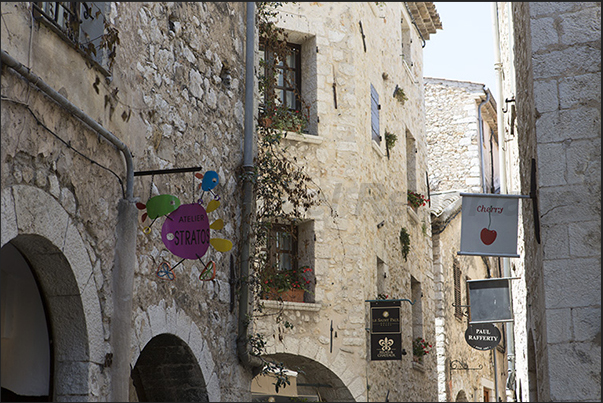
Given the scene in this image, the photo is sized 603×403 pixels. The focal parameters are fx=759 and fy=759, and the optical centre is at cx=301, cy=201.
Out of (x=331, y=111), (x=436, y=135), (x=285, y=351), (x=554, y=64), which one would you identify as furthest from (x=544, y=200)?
(x=436, y=135)

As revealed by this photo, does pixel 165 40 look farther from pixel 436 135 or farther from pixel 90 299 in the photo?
pixel 436 135

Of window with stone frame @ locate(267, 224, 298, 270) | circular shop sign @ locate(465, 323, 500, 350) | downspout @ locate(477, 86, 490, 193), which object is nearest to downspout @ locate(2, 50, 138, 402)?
window with stone frame @ locate(267, 224, 298, 270)

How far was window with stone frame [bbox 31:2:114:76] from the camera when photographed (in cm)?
468

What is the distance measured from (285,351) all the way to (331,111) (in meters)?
3.77

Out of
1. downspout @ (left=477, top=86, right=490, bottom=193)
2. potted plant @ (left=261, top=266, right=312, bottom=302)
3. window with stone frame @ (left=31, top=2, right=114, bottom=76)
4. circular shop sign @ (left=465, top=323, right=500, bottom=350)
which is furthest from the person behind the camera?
downspout @ (left=477, top=86, right=490, bottom=193)

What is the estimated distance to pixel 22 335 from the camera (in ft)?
15.1

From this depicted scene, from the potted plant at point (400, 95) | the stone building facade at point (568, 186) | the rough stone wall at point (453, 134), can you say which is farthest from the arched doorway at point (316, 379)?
the rough stone wall at point (453, 134)

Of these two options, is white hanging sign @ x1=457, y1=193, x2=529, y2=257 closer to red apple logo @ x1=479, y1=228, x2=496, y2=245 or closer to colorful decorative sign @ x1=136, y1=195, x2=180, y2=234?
red apple logo @ x1=479, y1=228, x2=496, y2=245

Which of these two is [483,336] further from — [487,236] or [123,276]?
[123,276]

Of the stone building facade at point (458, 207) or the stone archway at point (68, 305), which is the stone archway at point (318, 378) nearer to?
the stone building facade at point (458, 207)

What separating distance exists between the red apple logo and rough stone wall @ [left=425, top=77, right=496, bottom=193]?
1433 cm

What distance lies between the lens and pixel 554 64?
5.60 meters

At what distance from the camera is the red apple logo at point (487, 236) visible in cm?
607

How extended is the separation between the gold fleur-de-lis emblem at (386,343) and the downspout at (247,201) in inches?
177
